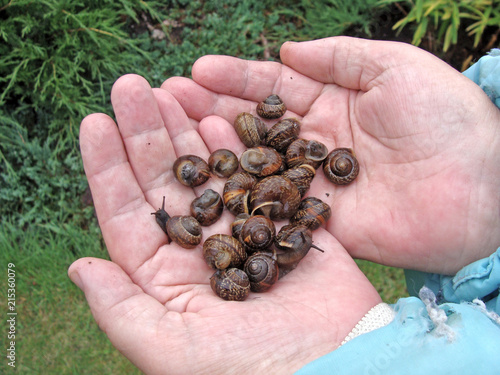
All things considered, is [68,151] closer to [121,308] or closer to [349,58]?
[121,308]

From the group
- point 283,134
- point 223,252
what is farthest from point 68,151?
point 223,252

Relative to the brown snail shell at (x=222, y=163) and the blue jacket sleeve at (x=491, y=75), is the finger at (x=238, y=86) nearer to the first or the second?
the brown snail shell at (x=222, y=163)

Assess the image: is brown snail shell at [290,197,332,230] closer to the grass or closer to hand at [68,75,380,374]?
hand at [68,75,380,374]

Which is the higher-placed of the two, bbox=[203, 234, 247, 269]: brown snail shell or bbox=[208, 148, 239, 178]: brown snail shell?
bbox=[208, 148, 239, 178]: brown snail shell

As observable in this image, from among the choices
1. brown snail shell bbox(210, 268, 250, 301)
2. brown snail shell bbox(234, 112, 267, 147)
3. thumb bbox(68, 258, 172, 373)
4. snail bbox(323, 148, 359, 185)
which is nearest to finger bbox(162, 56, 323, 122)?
brown snail shell bbox(234, 112, 267, 147)

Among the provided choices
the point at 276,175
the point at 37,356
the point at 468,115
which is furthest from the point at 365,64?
the point at 37,356
